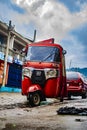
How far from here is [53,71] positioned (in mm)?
12922

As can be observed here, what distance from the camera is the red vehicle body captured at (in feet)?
42.3

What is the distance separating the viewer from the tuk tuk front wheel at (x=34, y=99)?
12594 mm

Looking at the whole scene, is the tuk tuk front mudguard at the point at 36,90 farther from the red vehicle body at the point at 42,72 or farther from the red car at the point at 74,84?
the red car at the point at 74,84

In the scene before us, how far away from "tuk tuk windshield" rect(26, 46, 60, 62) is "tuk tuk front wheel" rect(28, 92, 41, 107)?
133 cm

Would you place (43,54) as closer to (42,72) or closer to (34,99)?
(42,72)

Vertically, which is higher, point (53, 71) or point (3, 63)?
point (3, 63)

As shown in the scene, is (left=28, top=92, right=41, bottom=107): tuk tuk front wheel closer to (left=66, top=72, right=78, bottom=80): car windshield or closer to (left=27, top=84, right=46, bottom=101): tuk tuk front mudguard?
(left=27, top=84, right=46, bottom=101): tuk tuk front mudguard

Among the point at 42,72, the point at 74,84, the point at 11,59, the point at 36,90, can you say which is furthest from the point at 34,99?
the point at 11,59

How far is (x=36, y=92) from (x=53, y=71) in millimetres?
985

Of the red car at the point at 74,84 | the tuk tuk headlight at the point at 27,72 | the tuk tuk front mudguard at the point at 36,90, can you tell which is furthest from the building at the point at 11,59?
the tuk tuk front mudguard at the point at 36,90

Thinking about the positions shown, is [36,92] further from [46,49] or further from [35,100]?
[46,49]

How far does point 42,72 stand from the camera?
42.4ft

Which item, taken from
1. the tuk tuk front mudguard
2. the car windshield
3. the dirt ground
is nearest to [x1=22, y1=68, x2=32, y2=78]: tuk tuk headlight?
the tuk tuk front mudguard

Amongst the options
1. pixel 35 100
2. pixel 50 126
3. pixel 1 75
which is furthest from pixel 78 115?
pixel 1 75
